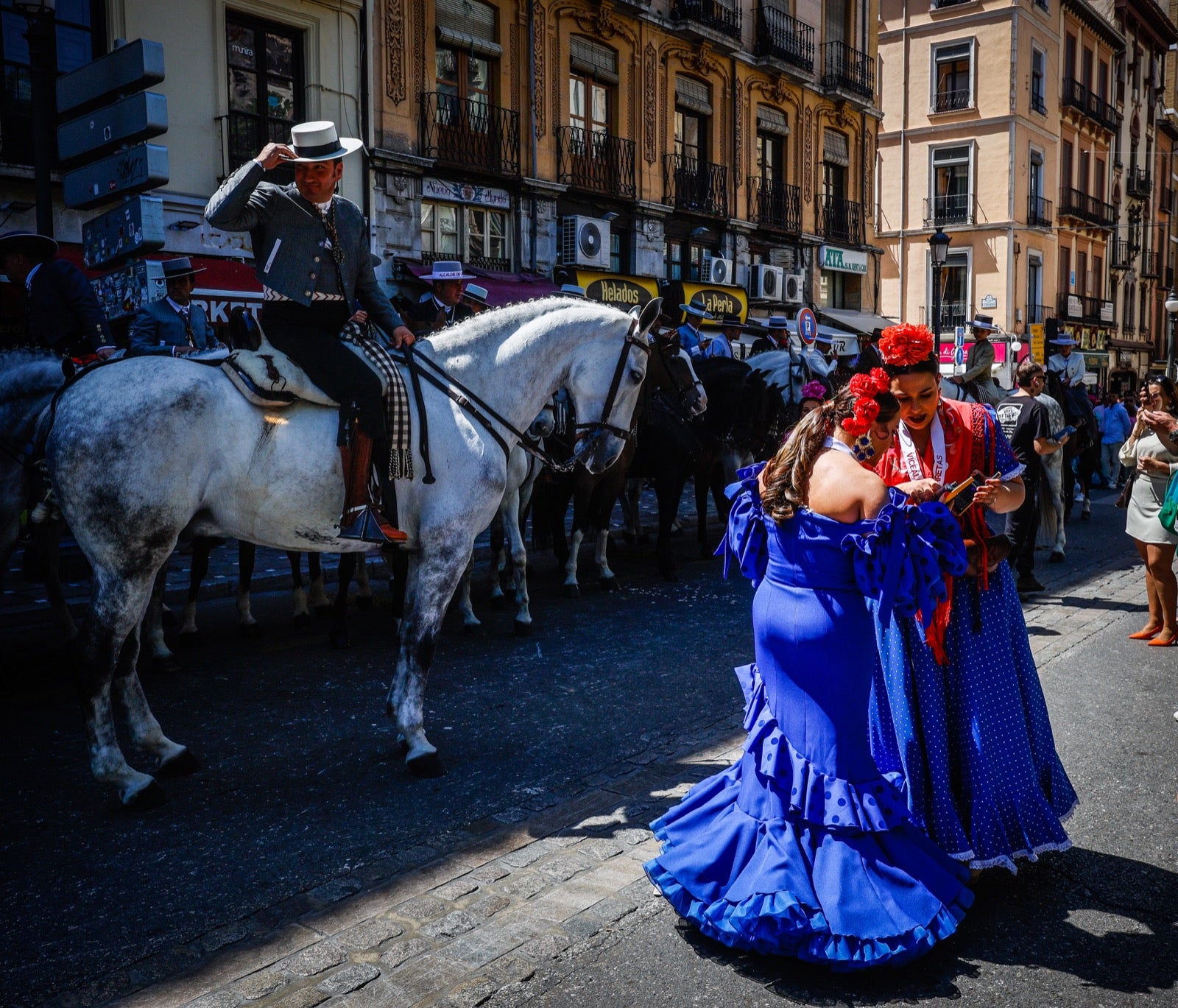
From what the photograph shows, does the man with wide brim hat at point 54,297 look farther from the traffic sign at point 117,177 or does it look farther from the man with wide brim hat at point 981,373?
the man with wide brim hat at point 981,373

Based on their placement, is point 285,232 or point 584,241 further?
point 584,241

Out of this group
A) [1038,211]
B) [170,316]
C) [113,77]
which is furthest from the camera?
[1038,211]

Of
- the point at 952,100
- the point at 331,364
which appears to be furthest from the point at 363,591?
the point at 952,100

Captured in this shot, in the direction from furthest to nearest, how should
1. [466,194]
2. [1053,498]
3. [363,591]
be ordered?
[466,194] < [1053,498] < [363,591]

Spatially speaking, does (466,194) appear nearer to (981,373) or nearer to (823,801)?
(981,373)

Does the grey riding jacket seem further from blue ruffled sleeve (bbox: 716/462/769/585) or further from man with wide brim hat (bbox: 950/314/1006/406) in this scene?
man with wide brim hat (bbox: 950/314/1006/406)

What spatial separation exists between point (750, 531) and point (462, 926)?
1.65m

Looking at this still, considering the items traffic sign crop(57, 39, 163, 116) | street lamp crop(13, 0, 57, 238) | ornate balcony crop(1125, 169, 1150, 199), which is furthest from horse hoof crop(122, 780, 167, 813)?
ornate balcony crop(1125, 169, 1150, 199)

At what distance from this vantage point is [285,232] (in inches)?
192

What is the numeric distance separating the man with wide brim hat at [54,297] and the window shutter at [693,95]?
18.9m

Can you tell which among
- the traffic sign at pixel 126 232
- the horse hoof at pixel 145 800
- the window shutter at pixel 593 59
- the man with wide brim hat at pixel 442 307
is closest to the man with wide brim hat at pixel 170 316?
the traffic sign at pixel 126 232

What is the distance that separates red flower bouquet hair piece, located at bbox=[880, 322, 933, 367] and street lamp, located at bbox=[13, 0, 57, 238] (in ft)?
21.5

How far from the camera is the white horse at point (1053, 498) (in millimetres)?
10500

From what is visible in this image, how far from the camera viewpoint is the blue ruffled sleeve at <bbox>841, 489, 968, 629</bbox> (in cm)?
313
